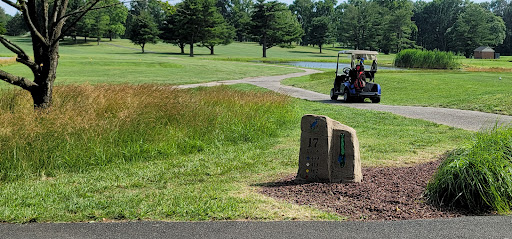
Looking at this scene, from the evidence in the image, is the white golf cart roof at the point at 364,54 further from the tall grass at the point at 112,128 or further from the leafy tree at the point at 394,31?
the leafy tree at the point at 394,31

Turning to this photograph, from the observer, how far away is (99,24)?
295 ft

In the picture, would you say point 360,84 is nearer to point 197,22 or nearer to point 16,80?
point 16,80

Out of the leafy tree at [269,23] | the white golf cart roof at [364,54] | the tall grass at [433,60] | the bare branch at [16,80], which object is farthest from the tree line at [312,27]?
the bare branch at [16,80]

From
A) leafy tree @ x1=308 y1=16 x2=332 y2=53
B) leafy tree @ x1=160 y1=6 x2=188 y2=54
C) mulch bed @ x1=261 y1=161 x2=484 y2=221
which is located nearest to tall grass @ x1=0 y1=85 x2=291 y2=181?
mulch bed @ x1=261 y1=161 x2=484 y2=221

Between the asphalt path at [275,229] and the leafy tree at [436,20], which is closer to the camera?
the asphalt path at [275,229]

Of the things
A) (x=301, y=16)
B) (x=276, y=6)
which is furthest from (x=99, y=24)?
(x=301, y=16)

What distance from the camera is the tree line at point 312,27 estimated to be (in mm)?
75250

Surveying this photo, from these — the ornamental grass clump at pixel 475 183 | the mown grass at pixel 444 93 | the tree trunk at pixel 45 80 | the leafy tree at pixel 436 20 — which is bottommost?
the mown grass at pixel 444 93

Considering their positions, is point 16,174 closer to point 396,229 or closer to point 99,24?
point 396,229

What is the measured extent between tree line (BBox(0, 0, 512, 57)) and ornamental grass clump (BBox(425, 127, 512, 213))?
51.3m

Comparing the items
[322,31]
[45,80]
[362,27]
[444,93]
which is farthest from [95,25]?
[45,80]

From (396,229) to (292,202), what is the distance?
1.30m

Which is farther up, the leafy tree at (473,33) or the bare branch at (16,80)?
the leafy tree at (473,33)

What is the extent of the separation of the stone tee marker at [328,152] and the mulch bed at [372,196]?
0.15 m
